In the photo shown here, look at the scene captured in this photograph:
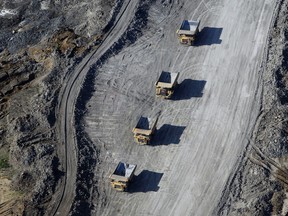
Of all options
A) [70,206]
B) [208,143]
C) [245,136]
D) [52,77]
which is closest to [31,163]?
[70,206]

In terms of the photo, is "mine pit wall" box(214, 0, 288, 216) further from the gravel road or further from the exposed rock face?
the exposed rock face

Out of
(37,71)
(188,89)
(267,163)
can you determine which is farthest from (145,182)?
(37,71)

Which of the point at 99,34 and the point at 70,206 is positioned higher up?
the point at 99,34

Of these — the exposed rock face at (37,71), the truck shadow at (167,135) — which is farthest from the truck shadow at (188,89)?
the exposed rock face at (37,71)

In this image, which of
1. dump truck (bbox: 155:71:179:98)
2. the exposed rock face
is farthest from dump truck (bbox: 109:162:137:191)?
→ dump truck (bbox: 155:71:179:98)

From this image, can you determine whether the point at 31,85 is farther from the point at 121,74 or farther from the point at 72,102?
the point at 121,74

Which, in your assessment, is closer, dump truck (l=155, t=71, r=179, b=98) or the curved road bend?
the curved road bend
